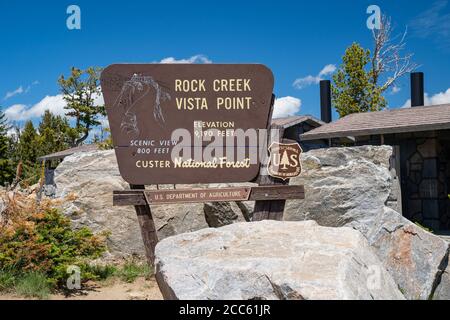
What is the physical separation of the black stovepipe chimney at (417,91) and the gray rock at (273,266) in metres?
15.7

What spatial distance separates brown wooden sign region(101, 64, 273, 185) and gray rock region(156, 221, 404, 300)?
2086mm

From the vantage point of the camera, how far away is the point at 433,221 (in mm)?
13055

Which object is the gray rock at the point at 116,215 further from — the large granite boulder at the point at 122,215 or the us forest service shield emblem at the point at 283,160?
the us forest service shield emblem at the point at 283,160

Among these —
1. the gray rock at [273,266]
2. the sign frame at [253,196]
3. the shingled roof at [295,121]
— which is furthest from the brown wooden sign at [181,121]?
the shingled roof at [295,121]

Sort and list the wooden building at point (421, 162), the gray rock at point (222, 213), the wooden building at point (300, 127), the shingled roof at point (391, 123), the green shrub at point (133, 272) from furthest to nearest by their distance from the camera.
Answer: the wooden building at point (300, 127)
the wooden building at point (421, 162)
the shingled roof at point (391, 123)
the gray rock at point (222, 213)
the green shrub at point (133, 272)

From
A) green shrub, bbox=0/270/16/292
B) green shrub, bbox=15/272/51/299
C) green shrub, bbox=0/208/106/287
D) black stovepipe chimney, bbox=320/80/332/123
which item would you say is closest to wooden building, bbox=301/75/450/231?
black stovepipe chimney, bbox=320/80/332/123

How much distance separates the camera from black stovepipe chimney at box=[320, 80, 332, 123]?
22.1 m

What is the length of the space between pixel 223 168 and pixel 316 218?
1523 millimetres

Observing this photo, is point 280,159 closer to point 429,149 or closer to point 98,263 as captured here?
point 98,263

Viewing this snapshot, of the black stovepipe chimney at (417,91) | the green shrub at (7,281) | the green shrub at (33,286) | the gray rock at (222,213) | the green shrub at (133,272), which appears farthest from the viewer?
the black stovepipe chimney at (417,91)

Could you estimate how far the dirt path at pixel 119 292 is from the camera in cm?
553

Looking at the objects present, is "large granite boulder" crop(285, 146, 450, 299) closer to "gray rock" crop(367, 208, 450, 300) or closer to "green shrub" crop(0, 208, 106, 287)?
"gray rock" crop(367, 208, 450, 300)

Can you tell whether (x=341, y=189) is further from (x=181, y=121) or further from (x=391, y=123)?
(x=391, y=123)
